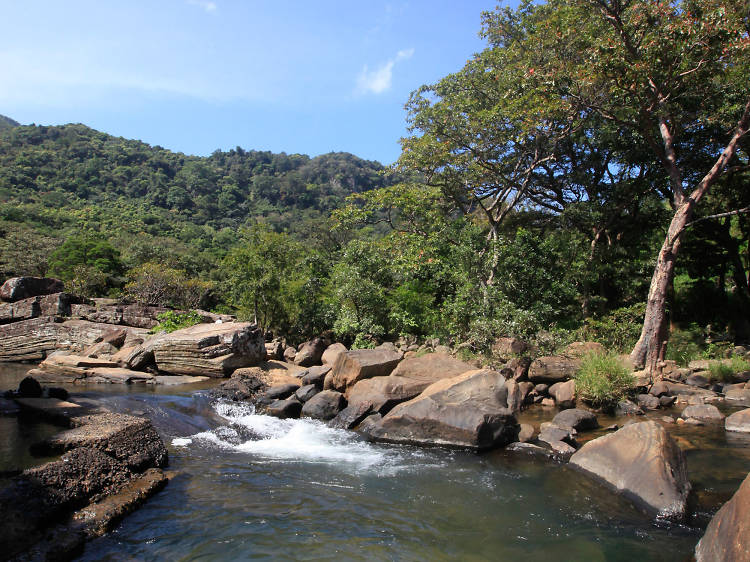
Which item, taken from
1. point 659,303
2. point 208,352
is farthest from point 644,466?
point 208,352

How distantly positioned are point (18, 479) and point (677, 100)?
18936 mm

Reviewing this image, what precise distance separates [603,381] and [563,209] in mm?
11138

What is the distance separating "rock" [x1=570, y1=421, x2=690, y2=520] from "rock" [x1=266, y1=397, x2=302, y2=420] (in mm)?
5867

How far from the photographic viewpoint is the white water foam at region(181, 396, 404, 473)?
7.55 m

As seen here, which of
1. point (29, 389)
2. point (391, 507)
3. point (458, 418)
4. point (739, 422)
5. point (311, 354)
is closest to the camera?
point (391, 507)

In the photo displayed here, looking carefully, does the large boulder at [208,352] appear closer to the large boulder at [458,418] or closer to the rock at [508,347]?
the large boulder at [458,418]

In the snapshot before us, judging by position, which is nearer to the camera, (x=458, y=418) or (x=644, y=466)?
(x=644, y=466)

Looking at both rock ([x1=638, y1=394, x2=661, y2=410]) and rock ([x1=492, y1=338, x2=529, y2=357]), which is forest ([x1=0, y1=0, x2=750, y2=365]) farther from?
rock ([x1=638, y1=394, x2=661, y2=410])

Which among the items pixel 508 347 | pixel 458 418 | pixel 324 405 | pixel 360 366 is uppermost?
pixel 508 347

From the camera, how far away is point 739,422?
849 cm

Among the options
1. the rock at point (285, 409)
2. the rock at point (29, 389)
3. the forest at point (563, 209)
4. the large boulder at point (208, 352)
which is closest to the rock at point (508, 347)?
the forest at point (563, 209)

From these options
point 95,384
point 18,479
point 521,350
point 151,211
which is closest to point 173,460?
point 18,479

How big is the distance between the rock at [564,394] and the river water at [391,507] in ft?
7.96

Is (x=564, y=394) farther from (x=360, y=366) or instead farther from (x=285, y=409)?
(x=285, y=409)
